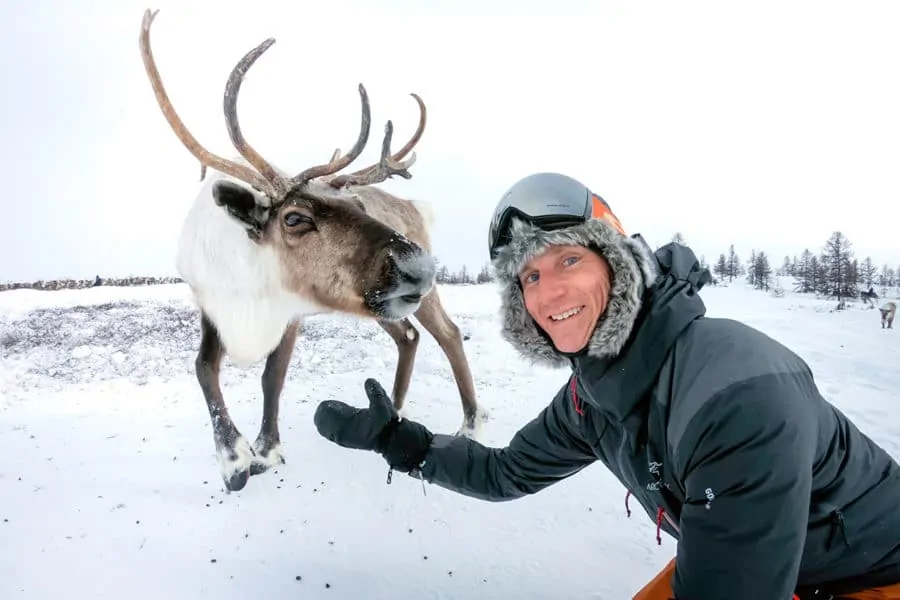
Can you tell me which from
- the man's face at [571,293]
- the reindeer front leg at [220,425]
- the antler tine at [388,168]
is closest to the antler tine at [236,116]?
the antler tine at [388,168]

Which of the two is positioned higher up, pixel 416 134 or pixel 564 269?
pixel 416 134

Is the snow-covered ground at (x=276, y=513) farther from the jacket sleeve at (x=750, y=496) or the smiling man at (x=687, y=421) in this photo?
the jacket sleeve at (x=750, y=496)

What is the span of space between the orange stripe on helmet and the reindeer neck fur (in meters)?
2.60

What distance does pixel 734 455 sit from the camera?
1.26m

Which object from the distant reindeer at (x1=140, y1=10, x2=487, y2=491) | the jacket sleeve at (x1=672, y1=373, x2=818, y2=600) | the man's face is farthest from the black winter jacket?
the distant reindeer at (x1=140, y1=10, x2=487, y2=491)

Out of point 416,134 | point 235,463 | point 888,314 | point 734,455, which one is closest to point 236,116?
point 416,134

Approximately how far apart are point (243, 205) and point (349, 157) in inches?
36.0

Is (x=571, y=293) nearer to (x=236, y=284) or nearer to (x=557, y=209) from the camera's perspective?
(x=557, y=209)

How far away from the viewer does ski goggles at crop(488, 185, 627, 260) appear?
193 cm

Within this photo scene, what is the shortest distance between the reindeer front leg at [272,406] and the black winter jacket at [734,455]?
2.87 m

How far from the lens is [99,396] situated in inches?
231

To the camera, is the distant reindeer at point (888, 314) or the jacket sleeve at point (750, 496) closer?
the jacket sleeve at point (750, 496)

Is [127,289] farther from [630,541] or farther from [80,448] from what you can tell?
[630,541]

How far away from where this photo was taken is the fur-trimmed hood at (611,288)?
169 centimetres
